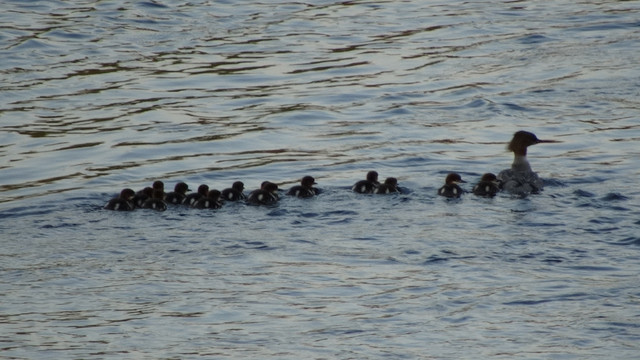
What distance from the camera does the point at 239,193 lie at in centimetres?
1160

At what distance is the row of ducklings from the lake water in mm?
148

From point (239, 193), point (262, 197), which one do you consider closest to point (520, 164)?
point (262, 197)

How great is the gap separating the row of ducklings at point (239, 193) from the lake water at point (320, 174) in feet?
0.49

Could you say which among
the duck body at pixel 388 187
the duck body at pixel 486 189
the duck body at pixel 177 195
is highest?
the duck body at pixel 177 195

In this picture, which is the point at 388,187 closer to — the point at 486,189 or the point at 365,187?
the point at 365,187

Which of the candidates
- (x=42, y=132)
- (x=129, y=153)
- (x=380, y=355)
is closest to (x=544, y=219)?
(x=380, y=355)

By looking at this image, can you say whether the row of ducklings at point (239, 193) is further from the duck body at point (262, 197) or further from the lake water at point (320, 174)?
the lake water at point (320, 174)

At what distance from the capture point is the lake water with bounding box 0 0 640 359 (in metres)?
8.40

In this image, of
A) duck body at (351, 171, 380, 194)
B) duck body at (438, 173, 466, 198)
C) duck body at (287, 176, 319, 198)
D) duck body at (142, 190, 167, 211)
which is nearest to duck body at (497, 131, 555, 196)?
duck body at (438, 173, 466, 198)

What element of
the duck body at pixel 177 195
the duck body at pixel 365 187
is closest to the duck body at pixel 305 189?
the duck body at pixel 365 187

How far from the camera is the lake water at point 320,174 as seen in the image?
8.40 m

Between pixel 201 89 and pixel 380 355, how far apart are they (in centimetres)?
979

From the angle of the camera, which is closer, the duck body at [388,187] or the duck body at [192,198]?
the duck body at [192,198]

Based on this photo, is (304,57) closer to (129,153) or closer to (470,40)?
(470,40)
